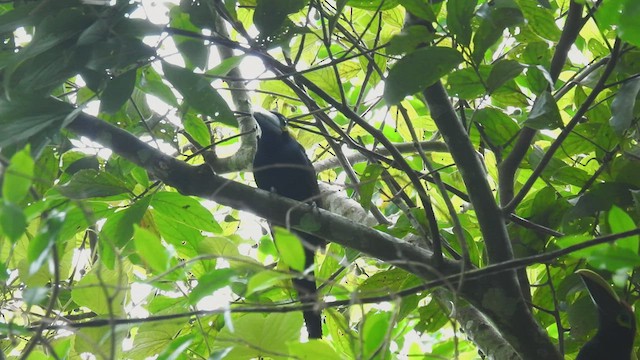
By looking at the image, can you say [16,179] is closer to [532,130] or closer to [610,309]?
[532,130]

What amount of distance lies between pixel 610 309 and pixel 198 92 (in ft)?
4.12

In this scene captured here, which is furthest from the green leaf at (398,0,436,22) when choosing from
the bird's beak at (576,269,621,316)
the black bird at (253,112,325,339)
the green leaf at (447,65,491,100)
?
the black bird at (253,112,325,339)

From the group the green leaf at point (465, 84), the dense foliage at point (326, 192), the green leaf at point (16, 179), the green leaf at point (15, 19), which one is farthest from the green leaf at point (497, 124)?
the green leaf at point (16, 179)

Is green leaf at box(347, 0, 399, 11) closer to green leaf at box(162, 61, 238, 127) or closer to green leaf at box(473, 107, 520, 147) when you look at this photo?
green leaf at box(473, 107, 520, 147)

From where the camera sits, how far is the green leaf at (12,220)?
1038mm

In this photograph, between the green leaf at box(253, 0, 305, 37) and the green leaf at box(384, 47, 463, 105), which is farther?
the green leaf at box(253, 0, 305, 37)

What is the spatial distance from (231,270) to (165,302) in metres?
0.97

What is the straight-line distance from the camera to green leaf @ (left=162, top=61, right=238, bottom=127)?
1691mm

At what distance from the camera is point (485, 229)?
6.16ft

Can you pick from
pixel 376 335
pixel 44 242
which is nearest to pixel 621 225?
pixel 376 335

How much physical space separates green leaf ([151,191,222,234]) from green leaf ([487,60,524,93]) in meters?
0.86

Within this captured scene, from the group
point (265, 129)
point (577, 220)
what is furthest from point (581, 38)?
point (265, 129)

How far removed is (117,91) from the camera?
1.71 meters

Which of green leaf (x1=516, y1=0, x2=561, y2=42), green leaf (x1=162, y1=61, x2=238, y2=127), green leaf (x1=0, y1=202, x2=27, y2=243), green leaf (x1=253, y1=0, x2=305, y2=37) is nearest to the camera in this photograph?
green leaf (x1=0, y1=202, x2=27, y2=243)
